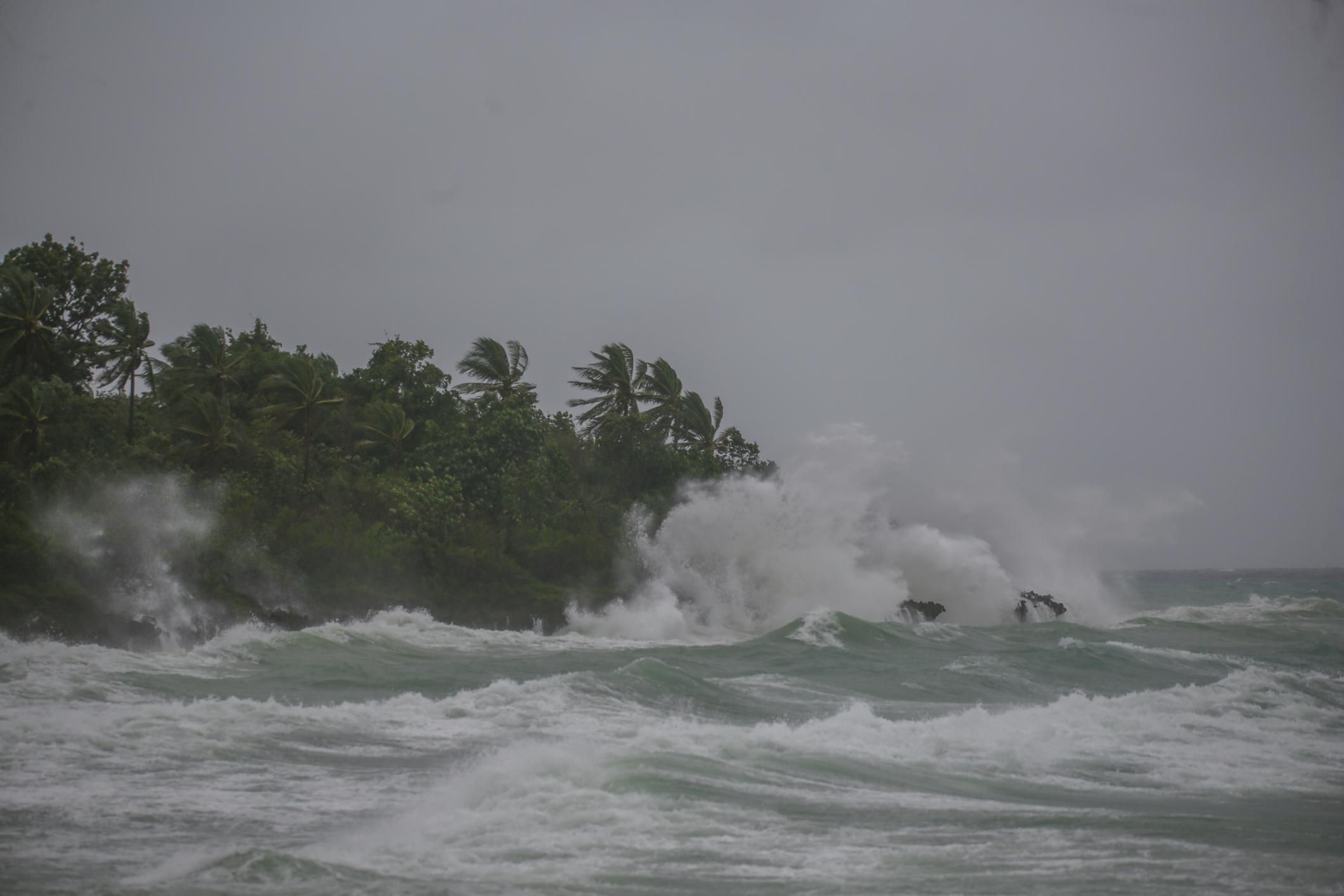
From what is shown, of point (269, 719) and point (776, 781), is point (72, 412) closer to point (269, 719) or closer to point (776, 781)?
point (269, 719)

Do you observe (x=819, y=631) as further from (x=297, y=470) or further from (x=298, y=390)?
(x=298, y=390)

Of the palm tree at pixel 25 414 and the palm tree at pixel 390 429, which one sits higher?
the palm tree at pixel 390 429

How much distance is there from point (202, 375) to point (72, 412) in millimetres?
9109

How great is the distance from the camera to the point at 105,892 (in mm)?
6258

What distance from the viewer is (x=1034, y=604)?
3688cm

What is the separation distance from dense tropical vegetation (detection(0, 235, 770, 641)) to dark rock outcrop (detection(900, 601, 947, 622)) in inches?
351

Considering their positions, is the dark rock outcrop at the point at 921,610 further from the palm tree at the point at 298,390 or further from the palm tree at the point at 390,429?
the palm tree at the point at 298,390

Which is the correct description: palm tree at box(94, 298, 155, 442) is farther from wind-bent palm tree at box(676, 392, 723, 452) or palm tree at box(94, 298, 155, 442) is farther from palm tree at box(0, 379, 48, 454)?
wind-bent palm tree at box(676, 392, 723, 452)

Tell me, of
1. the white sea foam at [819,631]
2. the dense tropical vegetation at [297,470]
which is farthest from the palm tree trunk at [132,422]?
the white sea foam at [819,631]

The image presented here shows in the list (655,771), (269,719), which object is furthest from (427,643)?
(655,771)

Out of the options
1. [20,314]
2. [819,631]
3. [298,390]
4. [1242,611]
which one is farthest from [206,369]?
[1242,611]

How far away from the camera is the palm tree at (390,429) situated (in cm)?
3678

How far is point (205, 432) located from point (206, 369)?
6.68 meters

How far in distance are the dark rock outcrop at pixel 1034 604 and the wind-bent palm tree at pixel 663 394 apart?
1579 centimetres
